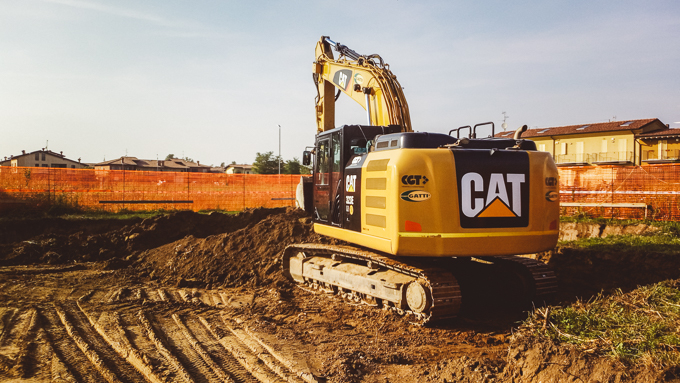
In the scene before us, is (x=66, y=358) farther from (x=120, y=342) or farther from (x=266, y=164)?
(x=266, y=164)

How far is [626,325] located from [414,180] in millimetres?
2697

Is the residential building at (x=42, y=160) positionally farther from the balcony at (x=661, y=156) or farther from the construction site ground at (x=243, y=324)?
the balcony at (x=661, y=156)

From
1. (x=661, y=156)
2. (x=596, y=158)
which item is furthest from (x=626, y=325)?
(x=596, y=158)

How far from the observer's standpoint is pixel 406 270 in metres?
6.48

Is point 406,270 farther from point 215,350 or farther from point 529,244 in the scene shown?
point 215,350

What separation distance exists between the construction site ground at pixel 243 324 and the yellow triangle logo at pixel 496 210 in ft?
4.37

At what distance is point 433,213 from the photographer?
5887 millimetres

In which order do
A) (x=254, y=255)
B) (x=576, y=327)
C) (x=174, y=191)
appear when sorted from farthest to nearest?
(x=174, y=191) → (x=254, y=255) → (x=576, y=327)

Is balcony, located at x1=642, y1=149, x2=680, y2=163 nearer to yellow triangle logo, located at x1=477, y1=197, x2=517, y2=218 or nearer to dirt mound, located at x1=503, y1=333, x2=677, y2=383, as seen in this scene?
yellow triangle logo, located at x1=477, y1=197, x2=517, y2=218

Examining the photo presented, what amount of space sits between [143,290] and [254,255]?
238 cm

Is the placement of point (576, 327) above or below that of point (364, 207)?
below

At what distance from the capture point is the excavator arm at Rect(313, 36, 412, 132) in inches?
325

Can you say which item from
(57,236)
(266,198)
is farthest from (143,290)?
(266,198)

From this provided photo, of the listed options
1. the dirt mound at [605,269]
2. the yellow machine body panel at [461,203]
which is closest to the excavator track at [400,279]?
the yellow machine body panel at [461,203]
